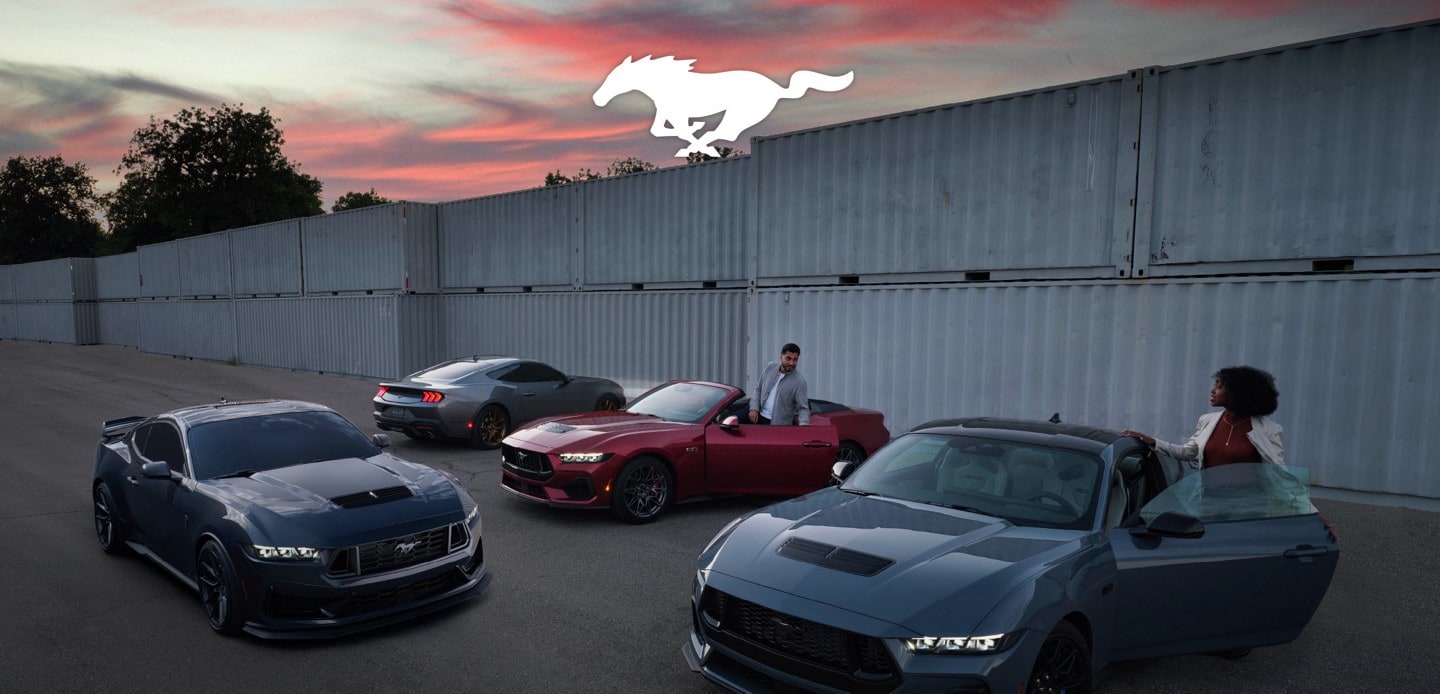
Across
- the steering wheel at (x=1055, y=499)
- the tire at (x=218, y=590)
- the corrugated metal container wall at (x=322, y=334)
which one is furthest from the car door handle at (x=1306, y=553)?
the corrugated metal container wall at (x=322, y=334)

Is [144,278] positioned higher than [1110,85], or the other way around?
[1110,85]

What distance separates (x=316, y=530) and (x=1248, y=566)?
506 cm

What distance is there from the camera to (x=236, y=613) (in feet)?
14.7

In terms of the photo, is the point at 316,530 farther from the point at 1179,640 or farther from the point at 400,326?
the point at 400,326

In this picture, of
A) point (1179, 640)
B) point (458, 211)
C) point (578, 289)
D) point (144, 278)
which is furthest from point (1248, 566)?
point (144, 278)

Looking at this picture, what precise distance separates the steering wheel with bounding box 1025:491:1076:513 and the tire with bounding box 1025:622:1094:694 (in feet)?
2.13

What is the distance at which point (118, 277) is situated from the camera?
37.2 metres

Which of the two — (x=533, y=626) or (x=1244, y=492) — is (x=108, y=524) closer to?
(x=533, y=626)

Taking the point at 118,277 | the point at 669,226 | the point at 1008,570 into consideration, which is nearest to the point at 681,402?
the point at 1008,570

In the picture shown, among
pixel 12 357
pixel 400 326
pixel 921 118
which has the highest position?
pixel 921 118

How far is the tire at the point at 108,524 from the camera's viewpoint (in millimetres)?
6074

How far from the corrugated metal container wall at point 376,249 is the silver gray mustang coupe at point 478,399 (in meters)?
8.72

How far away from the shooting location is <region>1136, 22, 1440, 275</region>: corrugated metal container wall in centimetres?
724

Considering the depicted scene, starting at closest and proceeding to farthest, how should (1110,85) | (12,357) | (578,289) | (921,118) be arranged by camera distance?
(1110,85), (921,118), (578,289), (12,357)
